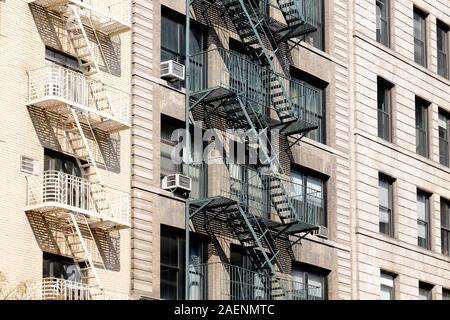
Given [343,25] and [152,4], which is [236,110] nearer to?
[152,4]

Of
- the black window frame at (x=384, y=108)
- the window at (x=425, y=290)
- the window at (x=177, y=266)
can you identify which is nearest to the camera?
the window at (x=177, y=266)

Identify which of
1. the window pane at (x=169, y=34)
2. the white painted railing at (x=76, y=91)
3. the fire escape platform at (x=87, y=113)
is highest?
the window pane at (x=169, y=34)

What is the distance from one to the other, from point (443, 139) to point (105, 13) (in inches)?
875

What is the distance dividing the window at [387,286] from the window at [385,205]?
1.69m

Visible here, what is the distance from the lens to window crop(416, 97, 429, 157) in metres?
52.7

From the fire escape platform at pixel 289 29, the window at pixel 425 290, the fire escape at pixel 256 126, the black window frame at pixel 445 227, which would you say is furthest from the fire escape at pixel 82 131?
the black window frame at pixel 445 227

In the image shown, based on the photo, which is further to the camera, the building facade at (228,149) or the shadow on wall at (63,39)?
the shadow on wall at (63,39)

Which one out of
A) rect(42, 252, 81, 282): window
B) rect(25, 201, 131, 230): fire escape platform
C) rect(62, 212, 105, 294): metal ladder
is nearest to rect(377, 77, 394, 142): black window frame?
rect(25, 201, 131, 230): fire escape platform

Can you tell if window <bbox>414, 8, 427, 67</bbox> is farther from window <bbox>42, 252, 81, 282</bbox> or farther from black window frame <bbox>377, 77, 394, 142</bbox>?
window <bbox>42, 252, 81, 282</bbox>

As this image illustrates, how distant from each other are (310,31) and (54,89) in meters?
13.2

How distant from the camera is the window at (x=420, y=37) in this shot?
54.0 meters

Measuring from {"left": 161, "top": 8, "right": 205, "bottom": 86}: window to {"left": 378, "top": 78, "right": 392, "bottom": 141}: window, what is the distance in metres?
11.2

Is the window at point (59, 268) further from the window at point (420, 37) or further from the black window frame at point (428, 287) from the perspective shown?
the window at point (420, 37)

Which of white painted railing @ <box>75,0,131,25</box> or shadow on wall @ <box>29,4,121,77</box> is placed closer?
shadow on wall @ <box>29,4,121,77</box>
